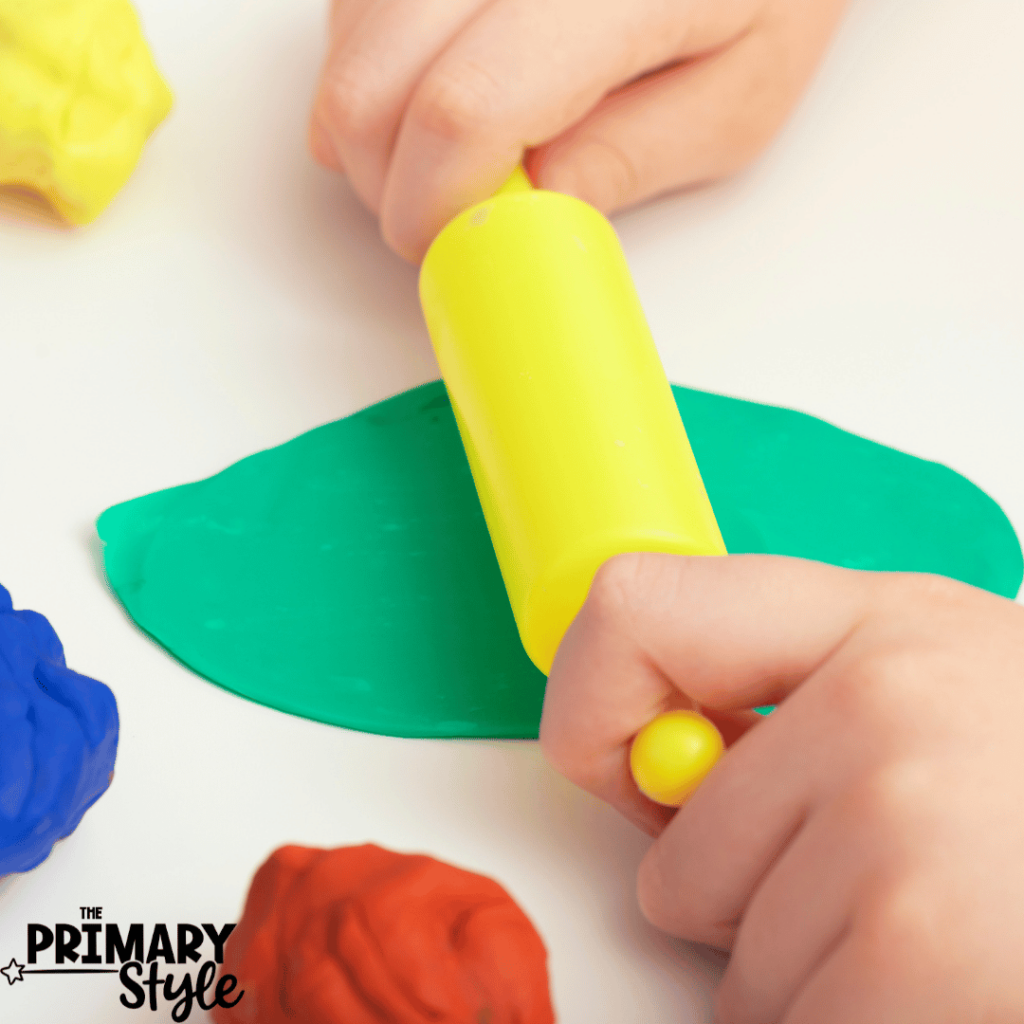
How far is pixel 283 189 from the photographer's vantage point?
3.03ft

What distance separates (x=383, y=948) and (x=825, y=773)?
0.58 feet

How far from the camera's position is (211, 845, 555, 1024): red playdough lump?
1.34ft

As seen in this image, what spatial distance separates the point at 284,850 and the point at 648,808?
6.7 inches

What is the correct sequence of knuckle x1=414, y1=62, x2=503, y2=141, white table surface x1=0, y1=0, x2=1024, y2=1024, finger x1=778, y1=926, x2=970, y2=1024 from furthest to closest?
knuckle x1=414, y1=62, x2=503, y2=141
white table surface x1=0, y1=0, x2=1024, y2=1024
finger x1=778, y1=926, x2=970, y2=1024

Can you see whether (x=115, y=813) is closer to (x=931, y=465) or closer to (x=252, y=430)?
(x=252, y=430)

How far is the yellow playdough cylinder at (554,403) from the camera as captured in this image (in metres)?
0.57

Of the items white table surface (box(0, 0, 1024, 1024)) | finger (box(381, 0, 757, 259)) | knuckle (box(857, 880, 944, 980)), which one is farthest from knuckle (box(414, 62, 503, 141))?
knuckle (box(857, 880, 944, 980))

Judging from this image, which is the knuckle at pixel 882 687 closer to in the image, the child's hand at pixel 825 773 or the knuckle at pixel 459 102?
the child's hand at pixel 825 773

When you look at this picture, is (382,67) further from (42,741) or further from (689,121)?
(42,741)

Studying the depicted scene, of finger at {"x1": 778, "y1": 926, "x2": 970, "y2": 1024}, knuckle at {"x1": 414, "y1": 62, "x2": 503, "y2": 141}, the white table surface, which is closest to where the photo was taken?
finger at {"x1": 778, "y1": 926, "x2": 970, "y2": 1024}

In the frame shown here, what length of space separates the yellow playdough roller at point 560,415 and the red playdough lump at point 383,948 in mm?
104

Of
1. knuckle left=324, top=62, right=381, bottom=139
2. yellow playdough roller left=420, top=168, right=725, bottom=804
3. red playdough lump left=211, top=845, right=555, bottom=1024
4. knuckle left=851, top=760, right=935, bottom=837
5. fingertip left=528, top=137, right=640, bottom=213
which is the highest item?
knuckle left=324, top=62, right=381, bottom=139

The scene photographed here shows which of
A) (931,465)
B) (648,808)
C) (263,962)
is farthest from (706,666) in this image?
(931,465)

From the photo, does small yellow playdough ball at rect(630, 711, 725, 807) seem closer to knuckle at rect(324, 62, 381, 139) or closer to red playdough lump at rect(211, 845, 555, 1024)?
red playdough lump at rect(211, 845, 555, 1024)
